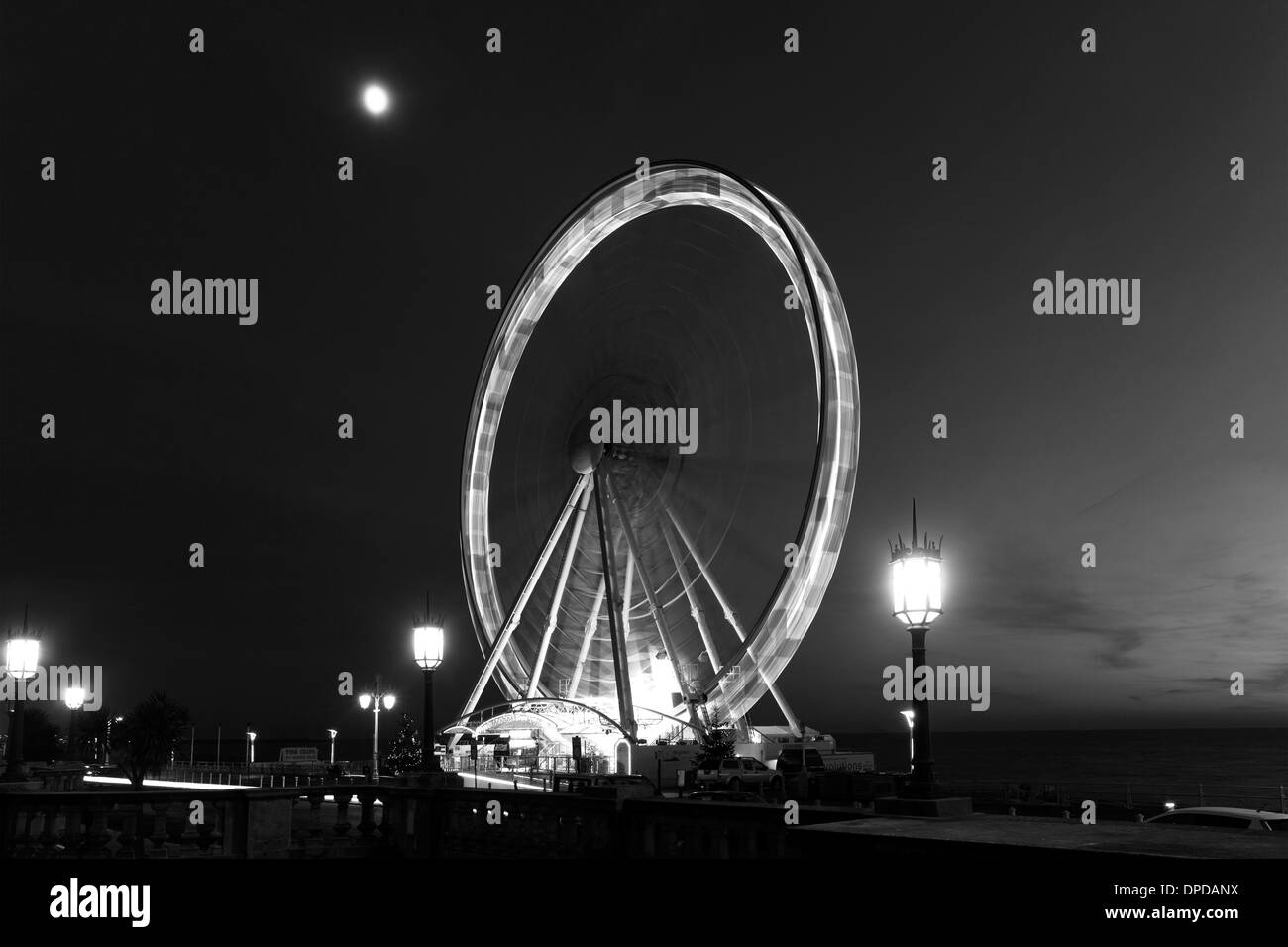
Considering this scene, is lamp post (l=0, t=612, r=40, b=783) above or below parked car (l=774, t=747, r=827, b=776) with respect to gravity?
above

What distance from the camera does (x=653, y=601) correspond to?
138 ft

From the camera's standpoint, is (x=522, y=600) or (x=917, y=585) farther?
(x=522, y=600)

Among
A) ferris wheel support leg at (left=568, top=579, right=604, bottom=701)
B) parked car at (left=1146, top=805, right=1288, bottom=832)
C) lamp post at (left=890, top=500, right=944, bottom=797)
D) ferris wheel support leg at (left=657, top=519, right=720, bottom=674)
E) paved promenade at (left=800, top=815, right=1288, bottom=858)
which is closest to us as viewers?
paved promenade at (left=800, top=815, right=1288, bottom=858)

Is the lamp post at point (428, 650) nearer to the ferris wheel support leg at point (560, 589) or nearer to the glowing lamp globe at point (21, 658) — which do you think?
the glowing lamp globe at point (21, 658)

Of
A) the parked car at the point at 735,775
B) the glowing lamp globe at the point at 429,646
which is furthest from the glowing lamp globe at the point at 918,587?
the parked car at the point at 735,775

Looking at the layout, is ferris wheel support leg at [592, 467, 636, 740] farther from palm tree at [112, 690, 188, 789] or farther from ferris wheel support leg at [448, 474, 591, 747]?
palm tree at [112, 690, 188, 789]

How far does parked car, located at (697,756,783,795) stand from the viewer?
83.8 ft

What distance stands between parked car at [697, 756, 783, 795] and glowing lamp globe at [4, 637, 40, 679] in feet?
47.1

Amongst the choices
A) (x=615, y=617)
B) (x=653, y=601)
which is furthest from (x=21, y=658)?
(x=653, y=601)

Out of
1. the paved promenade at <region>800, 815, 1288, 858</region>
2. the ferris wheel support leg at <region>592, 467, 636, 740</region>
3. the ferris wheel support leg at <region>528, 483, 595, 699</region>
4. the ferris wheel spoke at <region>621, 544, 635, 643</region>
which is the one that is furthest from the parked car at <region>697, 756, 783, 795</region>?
the paved promenade at <region>800, 815, 1288, 858</region>

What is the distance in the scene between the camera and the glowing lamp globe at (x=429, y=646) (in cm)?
2123

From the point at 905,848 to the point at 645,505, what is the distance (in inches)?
1284

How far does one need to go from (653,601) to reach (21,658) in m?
23.1

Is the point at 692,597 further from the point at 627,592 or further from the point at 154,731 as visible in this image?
the point at 154,731
